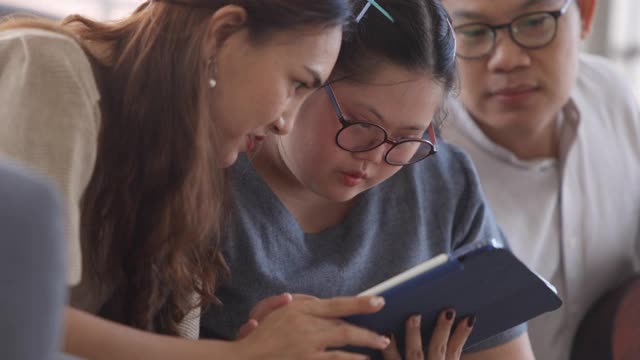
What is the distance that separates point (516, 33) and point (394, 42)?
62cm

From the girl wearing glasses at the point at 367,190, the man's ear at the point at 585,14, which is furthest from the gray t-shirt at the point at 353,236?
the man's ear at the point at 585,14

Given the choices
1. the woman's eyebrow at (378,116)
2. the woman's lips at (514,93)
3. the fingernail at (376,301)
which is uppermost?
the woman's eyebrow at (378,116)

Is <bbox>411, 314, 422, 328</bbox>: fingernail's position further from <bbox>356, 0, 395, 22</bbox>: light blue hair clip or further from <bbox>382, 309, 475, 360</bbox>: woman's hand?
<bbox>356, 0, 395, 22</bbox>: light blue hair clip

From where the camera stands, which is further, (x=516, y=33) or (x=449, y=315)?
(x=516, y=33)

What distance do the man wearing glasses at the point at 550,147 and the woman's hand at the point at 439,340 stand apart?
71 cm

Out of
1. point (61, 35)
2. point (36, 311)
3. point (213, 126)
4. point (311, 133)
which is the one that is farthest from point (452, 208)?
point (36, 311)

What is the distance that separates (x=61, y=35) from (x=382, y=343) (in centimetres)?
51

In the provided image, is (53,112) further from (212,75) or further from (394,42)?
(394,42)

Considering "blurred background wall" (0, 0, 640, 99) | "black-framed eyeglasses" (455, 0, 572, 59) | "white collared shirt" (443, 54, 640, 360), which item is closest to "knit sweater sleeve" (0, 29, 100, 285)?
"black-framed eyeglasses" (455, 0, 572, 59)

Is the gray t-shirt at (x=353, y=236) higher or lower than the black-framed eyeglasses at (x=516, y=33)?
lower

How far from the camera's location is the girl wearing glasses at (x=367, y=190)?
4.15ft

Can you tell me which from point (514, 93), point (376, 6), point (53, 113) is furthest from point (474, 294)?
point (514, 93)

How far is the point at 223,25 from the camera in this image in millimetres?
1068

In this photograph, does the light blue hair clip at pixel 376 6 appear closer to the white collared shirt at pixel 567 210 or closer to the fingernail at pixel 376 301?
the fingernail at pixel 376 301
